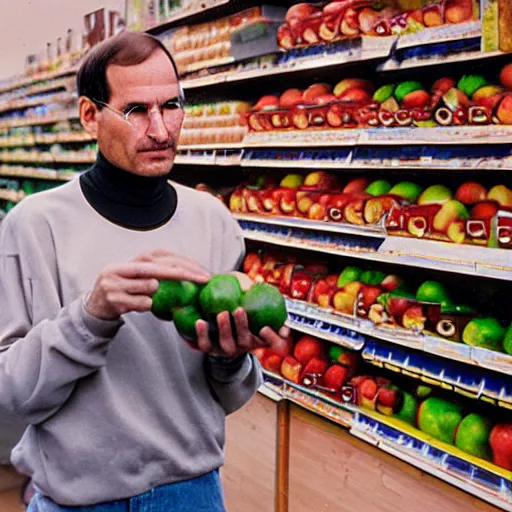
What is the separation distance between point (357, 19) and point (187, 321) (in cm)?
195

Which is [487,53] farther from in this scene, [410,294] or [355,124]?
[410,294]

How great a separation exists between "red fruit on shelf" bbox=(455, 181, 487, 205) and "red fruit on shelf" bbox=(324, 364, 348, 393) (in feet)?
2.96

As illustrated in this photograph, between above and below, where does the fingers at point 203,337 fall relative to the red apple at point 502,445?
above

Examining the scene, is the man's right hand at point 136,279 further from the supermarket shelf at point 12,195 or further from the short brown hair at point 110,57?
the supermarket shelf at point 12,195

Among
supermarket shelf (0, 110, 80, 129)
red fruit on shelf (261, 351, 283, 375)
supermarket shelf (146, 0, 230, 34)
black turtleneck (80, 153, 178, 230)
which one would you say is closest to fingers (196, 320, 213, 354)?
black turtleneck (80, 153, 178, 230)

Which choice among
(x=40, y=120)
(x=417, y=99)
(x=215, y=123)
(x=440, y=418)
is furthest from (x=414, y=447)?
(x=40, y=120)

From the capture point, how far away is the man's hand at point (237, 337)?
45.9 inches

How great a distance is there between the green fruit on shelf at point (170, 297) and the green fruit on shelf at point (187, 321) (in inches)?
0.6

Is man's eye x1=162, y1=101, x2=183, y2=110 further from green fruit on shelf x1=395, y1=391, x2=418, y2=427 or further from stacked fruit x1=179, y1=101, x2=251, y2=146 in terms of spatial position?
stacked fruit x1=179, y1=101, x2=251, y2=146

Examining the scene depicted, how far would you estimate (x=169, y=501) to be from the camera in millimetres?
1370

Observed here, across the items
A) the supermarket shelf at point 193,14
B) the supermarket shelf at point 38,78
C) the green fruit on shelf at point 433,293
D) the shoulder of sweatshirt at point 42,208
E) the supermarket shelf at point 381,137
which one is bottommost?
the green fruit on shelf at point 433,293

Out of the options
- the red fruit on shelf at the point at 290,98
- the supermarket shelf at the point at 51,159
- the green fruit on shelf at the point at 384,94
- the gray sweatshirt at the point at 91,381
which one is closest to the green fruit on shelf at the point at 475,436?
the green fruit on shelf at the point at 384,94

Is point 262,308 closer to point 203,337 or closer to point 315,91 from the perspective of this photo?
point 203,337

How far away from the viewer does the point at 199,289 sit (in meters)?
1.29
